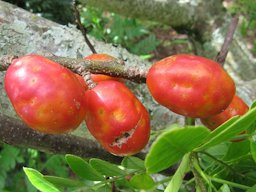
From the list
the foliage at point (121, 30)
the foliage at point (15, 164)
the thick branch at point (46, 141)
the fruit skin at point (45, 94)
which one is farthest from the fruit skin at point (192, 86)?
the foliage at point (121, 30)

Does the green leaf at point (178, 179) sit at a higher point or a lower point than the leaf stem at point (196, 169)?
higher

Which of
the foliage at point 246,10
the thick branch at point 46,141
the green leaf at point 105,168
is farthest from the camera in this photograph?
the foliage at point 246,10

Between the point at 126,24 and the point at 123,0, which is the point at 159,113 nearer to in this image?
the point at 123,0

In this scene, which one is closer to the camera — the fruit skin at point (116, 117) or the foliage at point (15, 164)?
the fruit skin at point (116, 117)

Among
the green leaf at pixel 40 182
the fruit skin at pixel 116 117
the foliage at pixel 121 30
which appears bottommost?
the foliage at pixel 121 30

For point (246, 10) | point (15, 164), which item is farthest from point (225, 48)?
point (246, 10)

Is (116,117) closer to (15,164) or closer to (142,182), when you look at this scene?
(142,182)

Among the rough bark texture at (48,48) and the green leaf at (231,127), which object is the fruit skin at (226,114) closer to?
the green leaf at (231,127)
